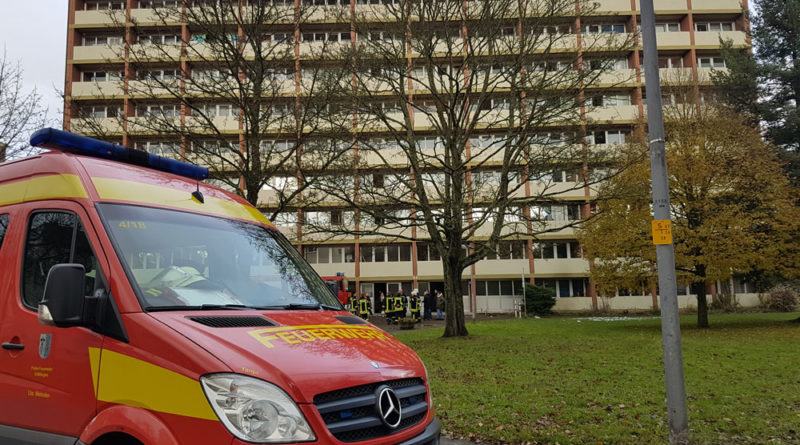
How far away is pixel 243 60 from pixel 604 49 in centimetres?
1114

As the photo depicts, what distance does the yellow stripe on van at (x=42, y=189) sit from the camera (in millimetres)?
3264

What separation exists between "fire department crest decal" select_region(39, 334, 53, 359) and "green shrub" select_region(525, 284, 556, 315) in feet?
110

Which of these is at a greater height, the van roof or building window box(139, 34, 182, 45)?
building window box(139, 34, 182, 45)

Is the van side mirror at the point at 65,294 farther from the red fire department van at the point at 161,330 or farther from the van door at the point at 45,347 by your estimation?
the van door at the point at 45,347

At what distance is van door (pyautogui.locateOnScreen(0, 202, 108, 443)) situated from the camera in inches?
110

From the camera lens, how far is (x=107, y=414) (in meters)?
2.57

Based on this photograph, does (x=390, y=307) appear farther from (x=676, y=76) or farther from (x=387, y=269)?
A: (x=676, y=76)

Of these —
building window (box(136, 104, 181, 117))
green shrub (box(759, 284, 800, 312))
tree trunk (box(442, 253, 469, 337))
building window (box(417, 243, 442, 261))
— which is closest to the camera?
building window (box(136, 104, 181, 117))

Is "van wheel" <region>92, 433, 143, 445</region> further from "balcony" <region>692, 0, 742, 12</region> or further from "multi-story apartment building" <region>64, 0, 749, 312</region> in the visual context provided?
"balcony" <region>692, 0, 742, 12</region>

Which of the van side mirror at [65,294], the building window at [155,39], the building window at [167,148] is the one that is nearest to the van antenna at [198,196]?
the van side mirror at [65,294]

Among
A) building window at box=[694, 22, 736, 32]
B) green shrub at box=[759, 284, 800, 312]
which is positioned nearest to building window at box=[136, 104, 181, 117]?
green shrub at box=[759, 284, 800, 312]

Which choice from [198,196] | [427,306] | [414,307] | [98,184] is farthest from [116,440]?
[427,306]

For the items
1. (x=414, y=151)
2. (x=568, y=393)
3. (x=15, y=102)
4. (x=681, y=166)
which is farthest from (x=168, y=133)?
(x=681, y=166)

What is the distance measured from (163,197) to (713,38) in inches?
1823
